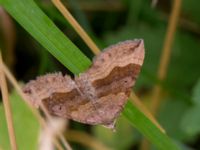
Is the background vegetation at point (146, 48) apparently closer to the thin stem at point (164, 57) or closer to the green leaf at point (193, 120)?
the thin stem at point (164, 57)

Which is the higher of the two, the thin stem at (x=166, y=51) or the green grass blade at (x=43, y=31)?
the green grass blade at (x=43, y=31)

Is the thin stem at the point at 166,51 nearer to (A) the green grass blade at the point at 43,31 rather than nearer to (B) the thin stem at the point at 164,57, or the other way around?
(B) the thin stem at the point at 164,57

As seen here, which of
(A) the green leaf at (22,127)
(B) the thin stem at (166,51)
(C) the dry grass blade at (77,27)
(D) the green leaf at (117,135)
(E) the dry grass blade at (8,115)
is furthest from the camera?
(D) the green leaf at (117,135)

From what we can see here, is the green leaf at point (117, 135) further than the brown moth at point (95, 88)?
Yes

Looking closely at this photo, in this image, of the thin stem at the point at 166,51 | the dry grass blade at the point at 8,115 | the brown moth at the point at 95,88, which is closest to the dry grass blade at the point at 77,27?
the brown moth at the point at 95,88

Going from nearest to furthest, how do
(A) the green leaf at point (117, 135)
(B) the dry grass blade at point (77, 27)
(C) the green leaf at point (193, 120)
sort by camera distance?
(B) the dry grass blade at point (77, 27)
(C) the green leaf at point (193, 120)
(A) the green leaf at point (117, 135)

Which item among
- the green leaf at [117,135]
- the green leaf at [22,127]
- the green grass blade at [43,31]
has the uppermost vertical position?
the green grass blade at [43,31]

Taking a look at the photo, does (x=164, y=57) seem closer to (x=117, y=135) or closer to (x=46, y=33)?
(x=117, y=135)
